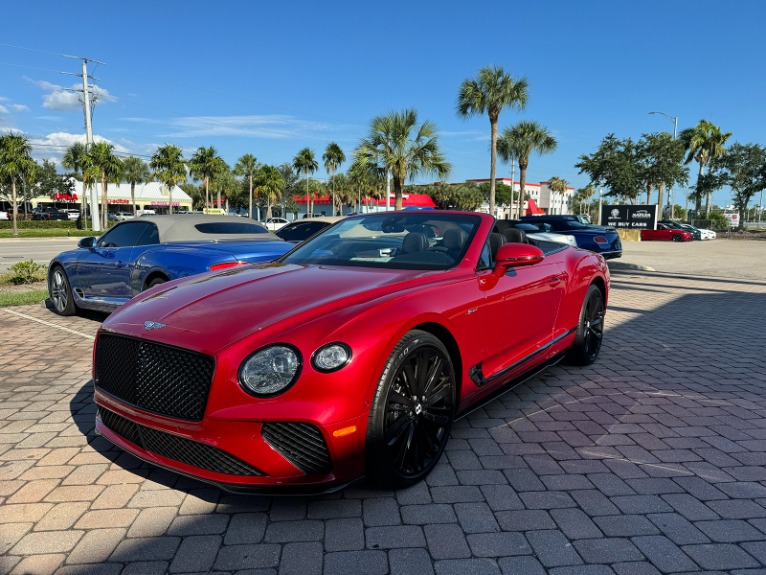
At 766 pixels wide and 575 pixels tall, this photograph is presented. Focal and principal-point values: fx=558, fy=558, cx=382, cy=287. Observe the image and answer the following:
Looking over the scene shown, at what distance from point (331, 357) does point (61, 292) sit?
6896 mm

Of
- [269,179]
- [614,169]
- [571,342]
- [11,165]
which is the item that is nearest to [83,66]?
[11,165]

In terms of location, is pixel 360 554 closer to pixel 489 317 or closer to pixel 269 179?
pixel 489 317

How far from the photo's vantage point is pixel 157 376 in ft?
8.66

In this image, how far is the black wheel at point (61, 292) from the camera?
25.2 ft

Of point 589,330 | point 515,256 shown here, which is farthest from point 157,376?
point 589,330

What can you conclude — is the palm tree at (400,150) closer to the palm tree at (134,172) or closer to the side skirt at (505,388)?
the side skirt at (505,388)

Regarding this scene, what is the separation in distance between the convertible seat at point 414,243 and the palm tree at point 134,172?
7730 centimetres

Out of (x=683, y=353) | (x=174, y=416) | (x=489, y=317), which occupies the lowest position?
(x=683, y=353)

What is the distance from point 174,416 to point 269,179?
229 feet

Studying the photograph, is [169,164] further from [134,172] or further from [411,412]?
[411,412]

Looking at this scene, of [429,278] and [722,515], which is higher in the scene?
[429,278]

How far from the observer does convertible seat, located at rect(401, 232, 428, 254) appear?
384 cm

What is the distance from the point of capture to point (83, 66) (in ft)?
124

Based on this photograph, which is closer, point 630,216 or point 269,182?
point 630,216
